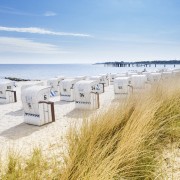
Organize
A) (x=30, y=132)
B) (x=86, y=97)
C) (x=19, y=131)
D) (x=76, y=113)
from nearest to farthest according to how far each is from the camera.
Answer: (x=30, y=132) → (x=19, y=131) → (x=76, y=113) → (x=86, y=97)

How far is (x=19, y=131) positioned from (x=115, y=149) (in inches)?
246

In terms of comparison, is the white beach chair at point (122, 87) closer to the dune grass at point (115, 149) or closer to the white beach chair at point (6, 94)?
the white beach chair at point (6, 94)

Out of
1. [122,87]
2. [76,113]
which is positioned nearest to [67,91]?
[122,87]

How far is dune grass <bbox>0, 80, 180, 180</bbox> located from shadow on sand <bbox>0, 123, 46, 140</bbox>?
4307 millimetres

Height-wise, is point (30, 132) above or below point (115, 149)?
below

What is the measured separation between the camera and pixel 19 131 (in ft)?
28.6

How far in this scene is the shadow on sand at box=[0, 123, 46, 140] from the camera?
8078mm

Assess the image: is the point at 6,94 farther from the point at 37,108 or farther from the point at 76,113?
the point at 37,108

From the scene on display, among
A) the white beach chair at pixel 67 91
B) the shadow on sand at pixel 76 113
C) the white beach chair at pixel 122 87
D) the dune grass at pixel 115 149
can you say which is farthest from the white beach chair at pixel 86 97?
the dune grass at pixel 115 149

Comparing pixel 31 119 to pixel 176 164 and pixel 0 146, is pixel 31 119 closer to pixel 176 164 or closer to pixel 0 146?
pixel 0 146

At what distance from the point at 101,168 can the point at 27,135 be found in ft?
20.0

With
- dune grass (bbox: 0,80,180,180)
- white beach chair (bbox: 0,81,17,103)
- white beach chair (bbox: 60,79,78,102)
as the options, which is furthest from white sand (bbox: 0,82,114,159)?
white beach chair (bbox: 0,81,17,103)

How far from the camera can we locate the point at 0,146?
22.6 feet

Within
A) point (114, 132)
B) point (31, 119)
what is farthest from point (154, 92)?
point (31, 119)
